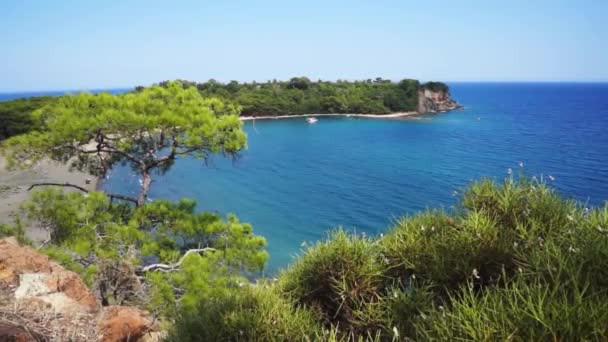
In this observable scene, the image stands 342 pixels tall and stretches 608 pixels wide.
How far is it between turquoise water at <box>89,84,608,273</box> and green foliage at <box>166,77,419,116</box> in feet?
66.7

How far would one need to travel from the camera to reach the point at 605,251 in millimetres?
3443

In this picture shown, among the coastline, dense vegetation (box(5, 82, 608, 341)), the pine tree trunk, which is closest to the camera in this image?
dense vegetation (box(5, 82, 608, 341))

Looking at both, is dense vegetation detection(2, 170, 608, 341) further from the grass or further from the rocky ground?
A: the rocky ground

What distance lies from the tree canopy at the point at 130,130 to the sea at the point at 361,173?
7.90ft

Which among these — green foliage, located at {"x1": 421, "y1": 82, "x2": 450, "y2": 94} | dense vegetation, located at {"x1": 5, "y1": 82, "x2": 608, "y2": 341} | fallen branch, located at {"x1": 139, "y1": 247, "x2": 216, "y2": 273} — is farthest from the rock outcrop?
green foliage, located at {"x1": 421, "y1": 82, "x2": 450, "y2": 94}

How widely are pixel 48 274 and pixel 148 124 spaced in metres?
4.16

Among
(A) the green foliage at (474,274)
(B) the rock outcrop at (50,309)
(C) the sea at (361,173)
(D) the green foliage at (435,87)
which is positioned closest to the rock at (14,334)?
(B) the rock outcrop at (50,309)

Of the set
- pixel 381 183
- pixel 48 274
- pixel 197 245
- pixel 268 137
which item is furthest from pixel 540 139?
pixel 48 274

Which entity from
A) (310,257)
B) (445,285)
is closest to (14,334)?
(310,257)

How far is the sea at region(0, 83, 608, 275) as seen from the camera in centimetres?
2827

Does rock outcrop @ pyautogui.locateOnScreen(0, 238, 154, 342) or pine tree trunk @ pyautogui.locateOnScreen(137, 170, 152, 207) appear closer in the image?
rock outcrop @ pyautogui.locateOnScreen(0, 238, 154, 342)

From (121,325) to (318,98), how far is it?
97.2 m

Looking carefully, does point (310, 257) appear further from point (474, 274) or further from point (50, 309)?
point (50, 309)

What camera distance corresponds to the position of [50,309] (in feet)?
17.7
